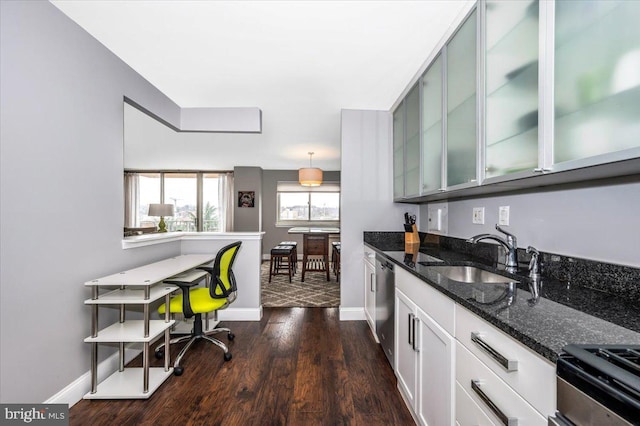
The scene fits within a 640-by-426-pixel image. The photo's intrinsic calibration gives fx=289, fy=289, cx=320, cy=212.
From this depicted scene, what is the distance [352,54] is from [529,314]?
209 cm

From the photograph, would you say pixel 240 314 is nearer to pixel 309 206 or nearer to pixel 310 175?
pixel 310 175

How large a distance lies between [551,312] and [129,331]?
233cm

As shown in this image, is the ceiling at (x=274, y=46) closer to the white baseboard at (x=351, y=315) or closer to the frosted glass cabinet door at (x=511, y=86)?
the frosted glass cabinet door at (x=511, y=86)

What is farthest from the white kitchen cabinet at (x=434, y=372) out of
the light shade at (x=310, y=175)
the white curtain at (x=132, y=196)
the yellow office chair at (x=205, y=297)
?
the white curtain at (x=132, y=196)

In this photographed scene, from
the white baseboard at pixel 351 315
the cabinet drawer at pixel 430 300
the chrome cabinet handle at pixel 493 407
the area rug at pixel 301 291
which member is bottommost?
the area rug at pixel 301 291

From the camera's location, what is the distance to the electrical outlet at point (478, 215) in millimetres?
2092

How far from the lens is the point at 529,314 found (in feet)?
2.99

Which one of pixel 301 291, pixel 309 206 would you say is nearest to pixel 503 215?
pixel 301 291

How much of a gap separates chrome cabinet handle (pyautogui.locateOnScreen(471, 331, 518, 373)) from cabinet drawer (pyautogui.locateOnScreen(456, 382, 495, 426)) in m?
0.22

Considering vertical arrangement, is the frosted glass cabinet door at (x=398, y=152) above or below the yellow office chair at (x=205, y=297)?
above

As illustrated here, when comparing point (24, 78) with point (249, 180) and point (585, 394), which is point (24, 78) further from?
point (249, 180)

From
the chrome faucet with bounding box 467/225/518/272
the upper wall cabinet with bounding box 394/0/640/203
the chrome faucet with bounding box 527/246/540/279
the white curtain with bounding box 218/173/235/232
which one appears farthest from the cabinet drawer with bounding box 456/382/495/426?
the white curtain with bounding box 218/173/235/232

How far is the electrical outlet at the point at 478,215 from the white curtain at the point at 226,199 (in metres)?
6.56

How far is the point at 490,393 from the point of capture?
3.08 feet
